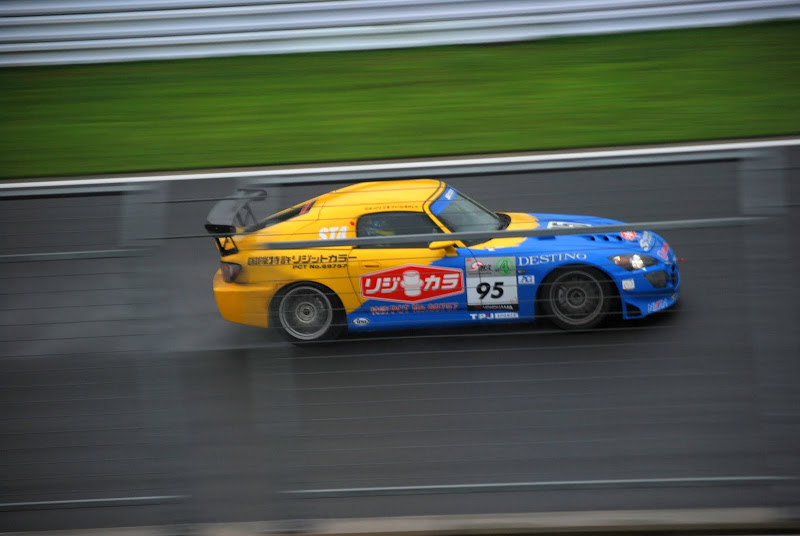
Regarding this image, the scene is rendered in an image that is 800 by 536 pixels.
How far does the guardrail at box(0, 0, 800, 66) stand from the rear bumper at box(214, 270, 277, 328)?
28.5ft

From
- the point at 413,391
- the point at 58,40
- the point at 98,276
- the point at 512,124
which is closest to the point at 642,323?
the point at 413,391

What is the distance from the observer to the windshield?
5.61 meters

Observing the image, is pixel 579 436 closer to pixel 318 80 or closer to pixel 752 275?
pixel 752 275

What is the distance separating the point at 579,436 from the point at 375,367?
34.8 inches

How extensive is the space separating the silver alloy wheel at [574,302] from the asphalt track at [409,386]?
9 cm

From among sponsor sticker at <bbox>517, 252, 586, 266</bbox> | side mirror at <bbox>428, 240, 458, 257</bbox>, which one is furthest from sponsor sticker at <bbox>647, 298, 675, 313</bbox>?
side mirror at <bbox>428, 240, 458, 257</bbox>

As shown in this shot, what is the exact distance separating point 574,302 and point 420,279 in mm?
810

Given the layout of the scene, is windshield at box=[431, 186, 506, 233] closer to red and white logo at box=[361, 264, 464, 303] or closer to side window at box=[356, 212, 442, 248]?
side window at box=[356, 212, 442, 248]

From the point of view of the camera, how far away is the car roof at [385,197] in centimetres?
415

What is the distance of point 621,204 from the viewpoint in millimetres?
3090

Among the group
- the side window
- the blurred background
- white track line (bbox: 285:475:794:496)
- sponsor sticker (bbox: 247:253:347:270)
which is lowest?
white track line (bbox: 285:475:794:496)

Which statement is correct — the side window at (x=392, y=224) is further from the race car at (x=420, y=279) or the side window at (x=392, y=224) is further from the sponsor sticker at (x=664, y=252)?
the sponsor sticker at (x=664, y=252)

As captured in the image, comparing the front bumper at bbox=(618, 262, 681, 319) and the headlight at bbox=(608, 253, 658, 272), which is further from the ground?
the headlight at bbox=(608, 253, 658, 272)

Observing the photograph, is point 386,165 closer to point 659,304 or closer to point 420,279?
point 420,279
